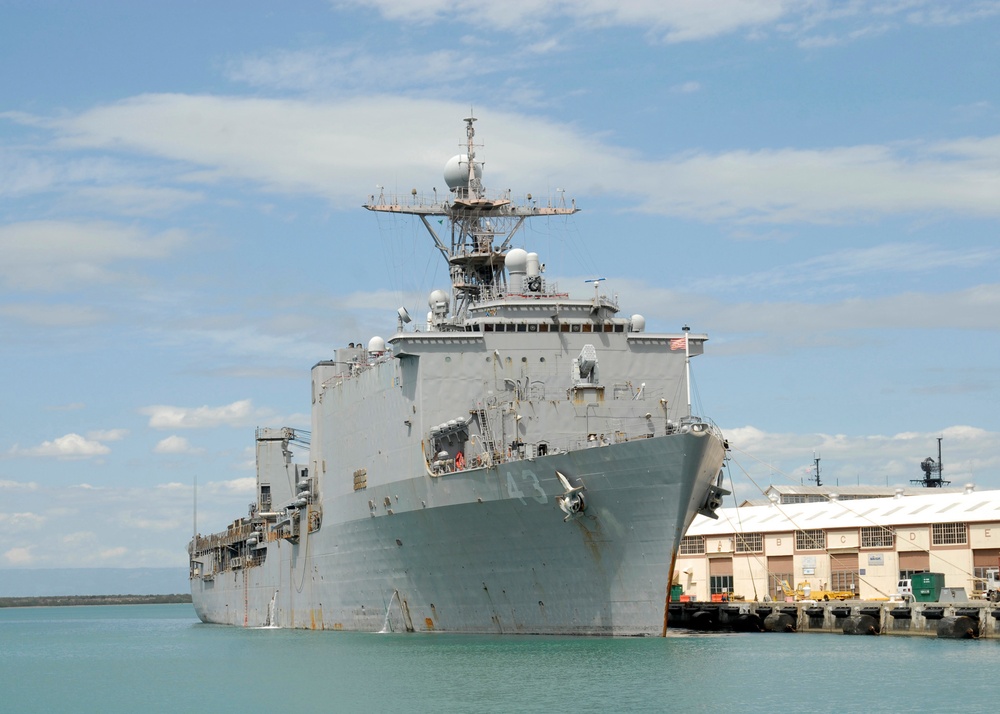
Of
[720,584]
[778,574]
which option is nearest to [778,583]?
[778,574]

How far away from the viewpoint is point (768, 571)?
150 ft

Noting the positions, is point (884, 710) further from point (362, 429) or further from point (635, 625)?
point (362, 429)

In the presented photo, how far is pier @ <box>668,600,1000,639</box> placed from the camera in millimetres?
31406

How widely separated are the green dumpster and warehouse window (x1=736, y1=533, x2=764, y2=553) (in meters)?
11.1

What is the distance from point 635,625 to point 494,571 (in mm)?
3839

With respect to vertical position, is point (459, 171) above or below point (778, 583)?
above

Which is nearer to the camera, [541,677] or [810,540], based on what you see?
[541,677]

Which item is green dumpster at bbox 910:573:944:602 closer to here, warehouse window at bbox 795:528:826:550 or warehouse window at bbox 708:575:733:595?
warehouse window at bbox 795:528:826:550

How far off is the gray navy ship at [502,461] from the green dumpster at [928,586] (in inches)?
338

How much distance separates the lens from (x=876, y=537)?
41.6 m

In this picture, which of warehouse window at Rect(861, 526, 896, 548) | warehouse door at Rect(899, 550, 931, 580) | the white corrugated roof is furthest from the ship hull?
warehouse window at Rect(861, 526, 896, 548)

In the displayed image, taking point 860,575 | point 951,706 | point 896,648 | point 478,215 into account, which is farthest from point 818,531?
point 951,706

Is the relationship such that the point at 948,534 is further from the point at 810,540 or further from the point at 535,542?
the point at 535,542

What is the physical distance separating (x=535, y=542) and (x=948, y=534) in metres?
16.6
